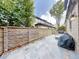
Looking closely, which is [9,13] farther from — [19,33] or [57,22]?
[57,22]

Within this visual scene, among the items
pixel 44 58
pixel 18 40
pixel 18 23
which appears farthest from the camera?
pixel 18 23

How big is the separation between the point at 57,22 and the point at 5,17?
30014 mm

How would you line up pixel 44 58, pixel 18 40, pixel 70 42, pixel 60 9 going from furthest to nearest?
pixel 60 9
pixel 18 40
pixel 70 42
pixel 44 58

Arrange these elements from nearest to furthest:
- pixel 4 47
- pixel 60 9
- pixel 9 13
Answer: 1. pixel 4 47
2. pixel 9 13
3. pixel 60 9

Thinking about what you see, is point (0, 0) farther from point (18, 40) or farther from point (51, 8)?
point (51, 8)

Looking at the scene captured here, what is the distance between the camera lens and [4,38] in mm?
5730

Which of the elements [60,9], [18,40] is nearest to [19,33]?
[18,40]

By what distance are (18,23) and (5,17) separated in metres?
1.57

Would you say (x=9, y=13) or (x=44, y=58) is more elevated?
(x=9, y=13)

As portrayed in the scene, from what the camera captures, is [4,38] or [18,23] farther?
[18,23]

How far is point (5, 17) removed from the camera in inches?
312

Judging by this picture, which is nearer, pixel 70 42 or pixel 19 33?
pixel 70 42

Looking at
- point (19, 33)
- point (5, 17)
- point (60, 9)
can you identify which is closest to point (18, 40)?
point (19, 33)

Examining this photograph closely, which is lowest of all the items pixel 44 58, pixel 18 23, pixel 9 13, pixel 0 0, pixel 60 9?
pixel 44 58
